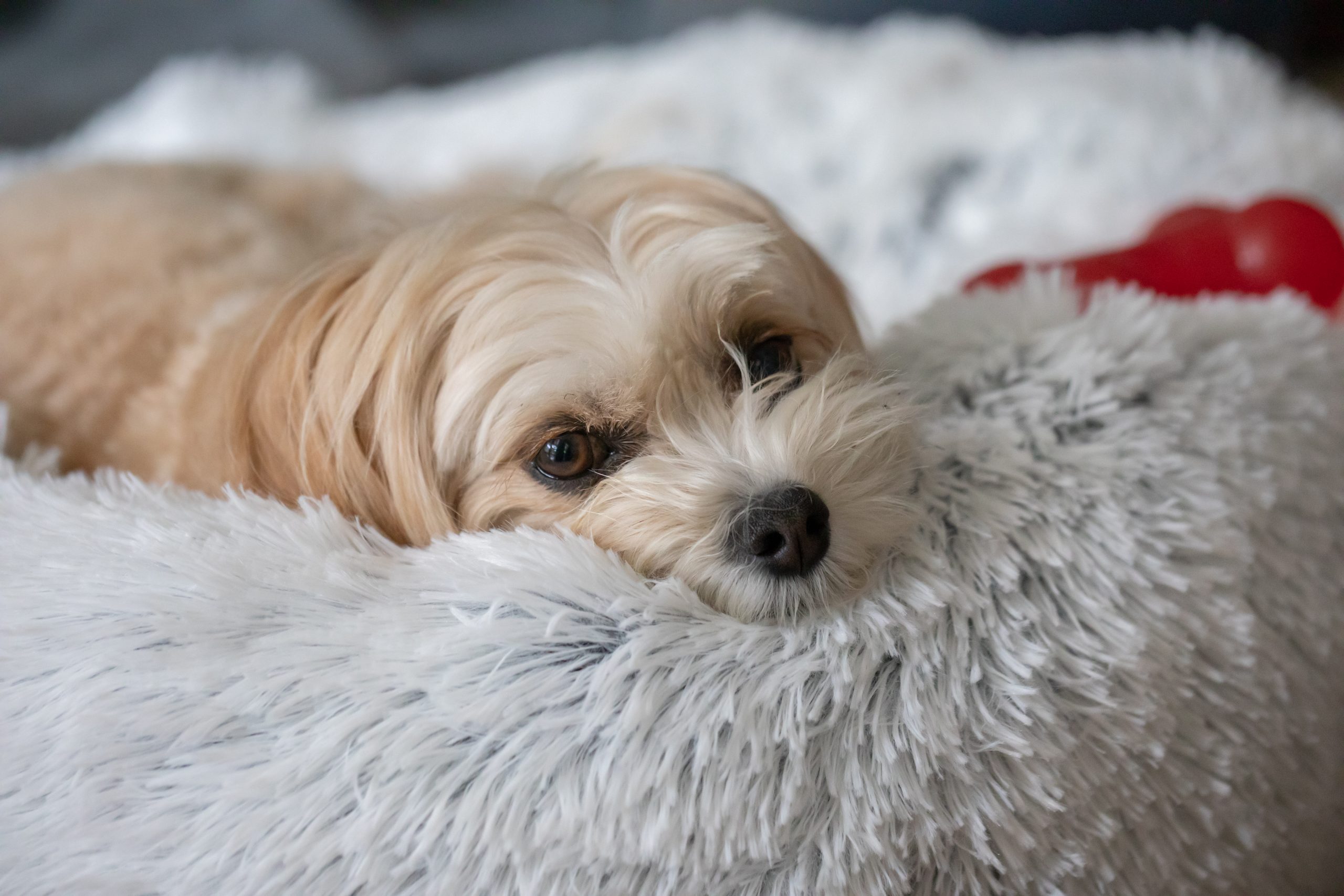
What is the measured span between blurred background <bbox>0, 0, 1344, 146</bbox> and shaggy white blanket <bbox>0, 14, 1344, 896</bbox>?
1732 millimetres

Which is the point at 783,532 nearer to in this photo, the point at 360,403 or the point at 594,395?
the point at 594,395

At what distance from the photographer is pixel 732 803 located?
0.73 m

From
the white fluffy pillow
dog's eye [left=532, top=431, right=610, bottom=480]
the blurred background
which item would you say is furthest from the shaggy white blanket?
the blurred background

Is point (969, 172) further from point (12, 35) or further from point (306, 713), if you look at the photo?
point (12, 35)

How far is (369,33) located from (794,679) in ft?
8.09

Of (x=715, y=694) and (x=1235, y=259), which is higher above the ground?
(x=1235, y=259)

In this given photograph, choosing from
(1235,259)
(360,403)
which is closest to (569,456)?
(360,403)

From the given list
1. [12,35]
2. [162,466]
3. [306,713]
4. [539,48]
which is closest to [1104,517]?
[306,713]

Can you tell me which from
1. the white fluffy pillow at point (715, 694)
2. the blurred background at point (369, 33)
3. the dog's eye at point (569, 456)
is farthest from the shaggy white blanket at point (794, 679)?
the blurred background at point (369, 33)

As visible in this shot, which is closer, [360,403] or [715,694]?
[715,694]

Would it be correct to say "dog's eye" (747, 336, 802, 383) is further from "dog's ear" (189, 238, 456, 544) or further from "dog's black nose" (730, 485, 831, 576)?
"dog's ear" (189, 238, 456, 544)

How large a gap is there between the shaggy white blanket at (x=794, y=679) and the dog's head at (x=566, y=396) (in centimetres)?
8

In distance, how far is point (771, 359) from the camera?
1.09m

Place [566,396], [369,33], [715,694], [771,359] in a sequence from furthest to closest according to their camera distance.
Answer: [369,33] < [771,359] < [566,396] < [715,694]
